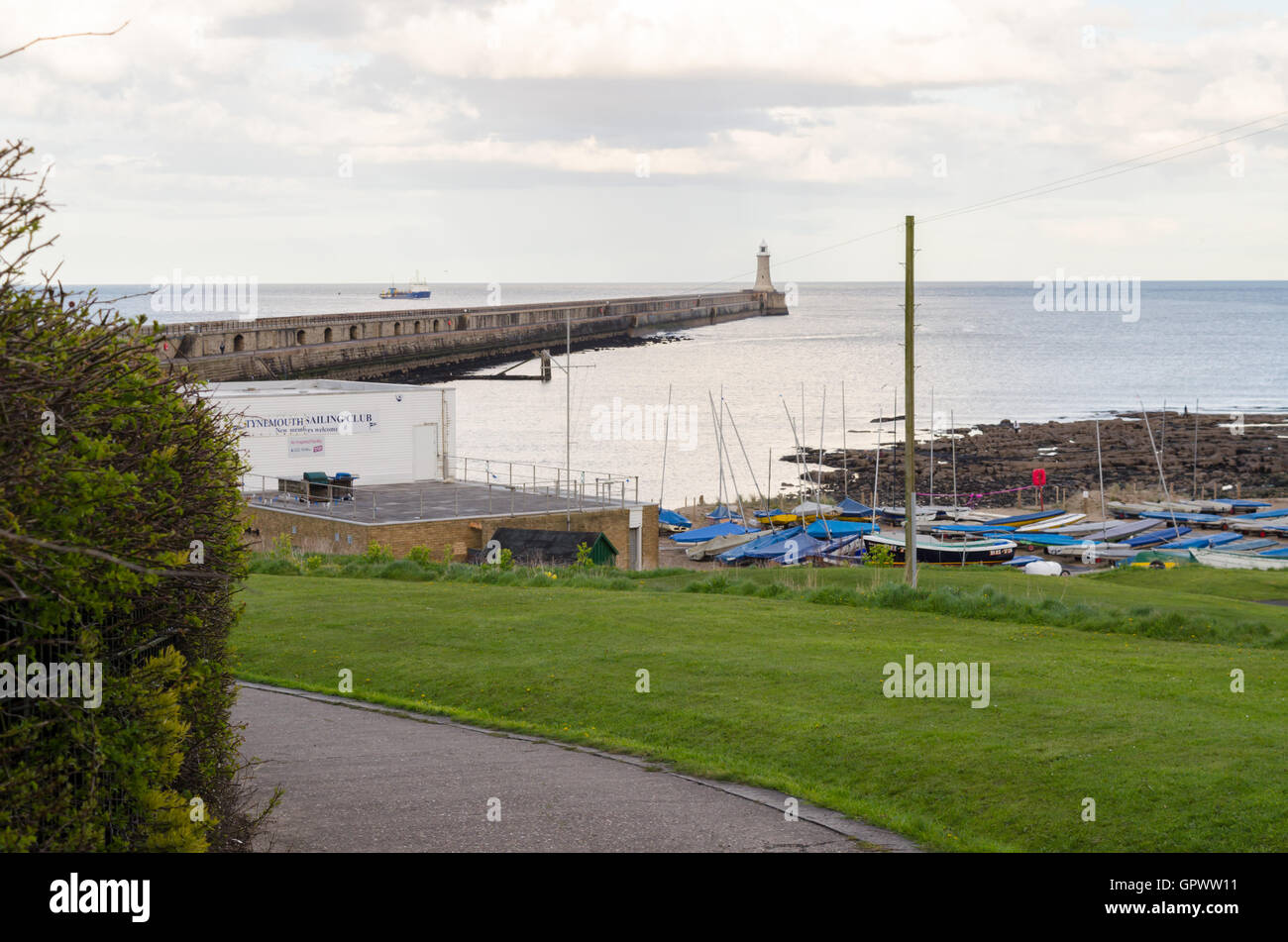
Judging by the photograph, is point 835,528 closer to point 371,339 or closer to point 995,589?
point 995,589

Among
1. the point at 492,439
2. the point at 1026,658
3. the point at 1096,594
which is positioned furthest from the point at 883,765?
the point at 492,439

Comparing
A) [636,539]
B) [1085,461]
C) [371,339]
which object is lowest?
[636,539]

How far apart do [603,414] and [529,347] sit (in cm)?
4252

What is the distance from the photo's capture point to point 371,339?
11006 cm

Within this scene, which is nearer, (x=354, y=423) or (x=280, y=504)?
(x=280, y=504)

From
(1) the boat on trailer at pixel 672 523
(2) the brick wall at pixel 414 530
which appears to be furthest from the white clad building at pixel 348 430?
(1) the boat on trailer at pixel 672 523

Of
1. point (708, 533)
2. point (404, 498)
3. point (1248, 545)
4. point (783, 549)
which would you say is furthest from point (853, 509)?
point (404, 498)

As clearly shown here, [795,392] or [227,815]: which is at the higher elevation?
[795,392]

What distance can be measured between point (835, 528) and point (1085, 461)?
28236mm

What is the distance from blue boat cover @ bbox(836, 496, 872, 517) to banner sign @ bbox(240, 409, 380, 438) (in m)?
21.4

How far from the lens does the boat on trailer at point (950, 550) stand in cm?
4503

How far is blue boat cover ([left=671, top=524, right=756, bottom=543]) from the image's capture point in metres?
50.8
